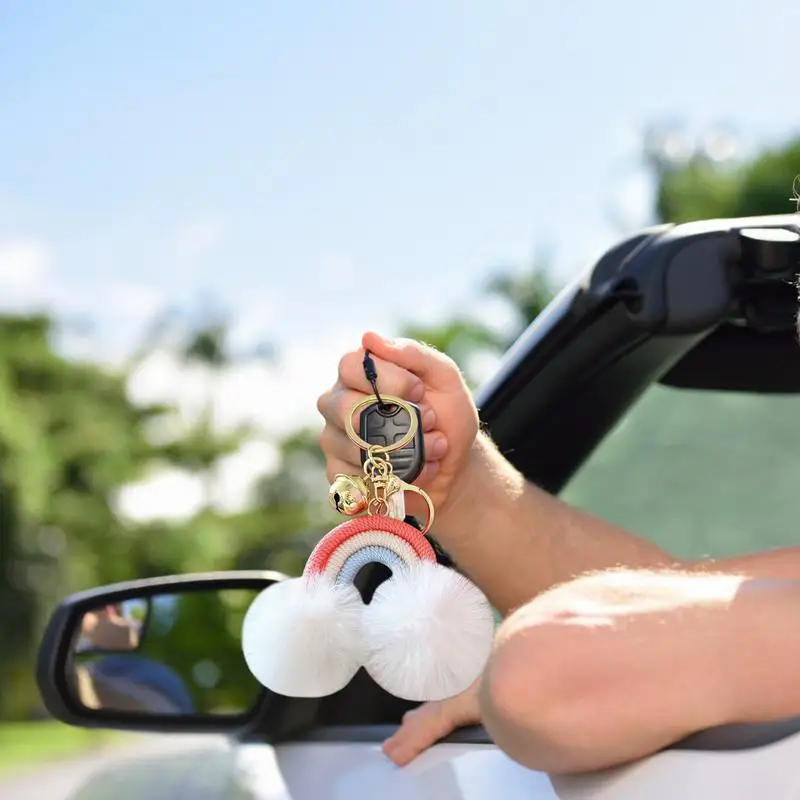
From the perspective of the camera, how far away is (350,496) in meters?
1.52

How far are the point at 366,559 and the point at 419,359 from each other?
0.49 meters

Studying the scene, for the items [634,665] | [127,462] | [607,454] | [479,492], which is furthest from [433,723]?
[127,462]

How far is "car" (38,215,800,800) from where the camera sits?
212 centimetres

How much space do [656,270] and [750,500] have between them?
570 millimetres

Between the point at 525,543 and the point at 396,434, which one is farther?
the point at 525,543

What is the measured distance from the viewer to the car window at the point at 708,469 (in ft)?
8.07

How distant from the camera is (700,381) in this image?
2.53 m

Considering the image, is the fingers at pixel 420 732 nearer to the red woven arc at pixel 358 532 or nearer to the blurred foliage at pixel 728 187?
the red woven arc at pixel 358 532

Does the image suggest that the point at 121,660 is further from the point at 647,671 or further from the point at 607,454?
the point at 647,671

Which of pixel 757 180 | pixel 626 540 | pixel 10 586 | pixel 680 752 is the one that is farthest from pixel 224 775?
pixel 757 180

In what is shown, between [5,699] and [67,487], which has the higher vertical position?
[67,487]

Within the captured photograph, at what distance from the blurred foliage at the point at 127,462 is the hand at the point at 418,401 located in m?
26.4

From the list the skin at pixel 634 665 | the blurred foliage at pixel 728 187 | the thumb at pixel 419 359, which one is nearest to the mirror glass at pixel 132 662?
the thumb at pixel 419 359

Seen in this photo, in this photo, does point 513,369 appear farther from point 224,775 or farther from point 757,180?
point 757,180
